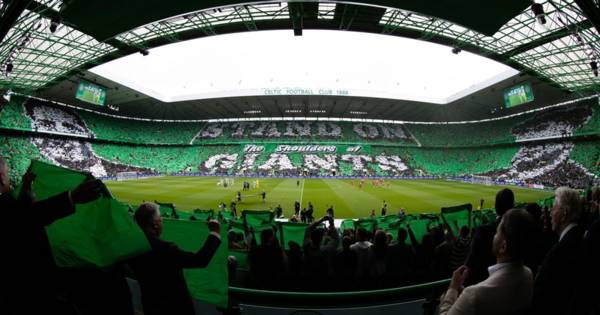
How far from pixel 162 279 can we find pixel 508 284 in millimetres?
2659

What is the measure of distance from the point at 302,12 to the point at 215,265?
51.0 ft

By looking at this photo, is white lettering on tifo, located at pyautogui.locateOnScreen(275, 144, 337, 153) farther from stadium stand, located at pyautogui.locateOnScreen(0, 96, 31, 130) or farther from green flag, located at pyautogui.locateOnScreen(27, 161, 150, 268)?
green flag, located at pyautogui.locateOnScreen(27, 161, 150, 268)

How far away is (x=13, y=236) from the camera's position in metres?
1.81

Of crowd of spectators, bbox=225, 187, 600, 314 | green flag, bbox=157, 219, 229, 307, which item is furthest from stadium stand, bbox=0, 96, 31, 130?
green flag, bbox=157, 219, 229, 307

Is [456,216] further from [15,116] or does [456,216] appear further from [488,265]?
[15,116]

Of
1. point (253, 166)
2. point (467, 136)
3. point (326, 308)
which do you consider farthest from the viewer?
point (467, 136)

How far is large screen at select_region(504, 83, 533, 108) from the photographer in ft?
95.2

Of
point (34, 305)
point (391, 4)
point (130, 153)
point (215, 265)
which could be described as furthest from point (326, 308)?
point (130, 153)

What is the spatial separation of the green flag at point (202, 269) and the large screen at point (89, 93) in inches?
1544

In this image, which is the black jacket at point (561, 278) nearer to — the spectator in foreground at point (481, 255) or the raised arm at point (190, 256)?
the spectator in foreground at point (481, 255)

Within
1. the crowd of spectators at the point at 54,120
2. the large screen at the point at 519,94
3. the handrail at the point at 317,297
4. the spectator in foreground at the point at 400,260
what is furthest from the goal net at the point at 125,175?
the large screen at the point at 519,94

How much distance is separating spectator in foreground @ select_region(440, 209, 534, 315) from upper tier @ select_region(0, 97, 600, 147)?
5754 cm

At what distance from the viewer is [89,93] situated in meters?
32.5

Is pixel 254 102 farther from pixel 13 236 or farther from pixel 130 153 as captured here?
pixel 13 236
